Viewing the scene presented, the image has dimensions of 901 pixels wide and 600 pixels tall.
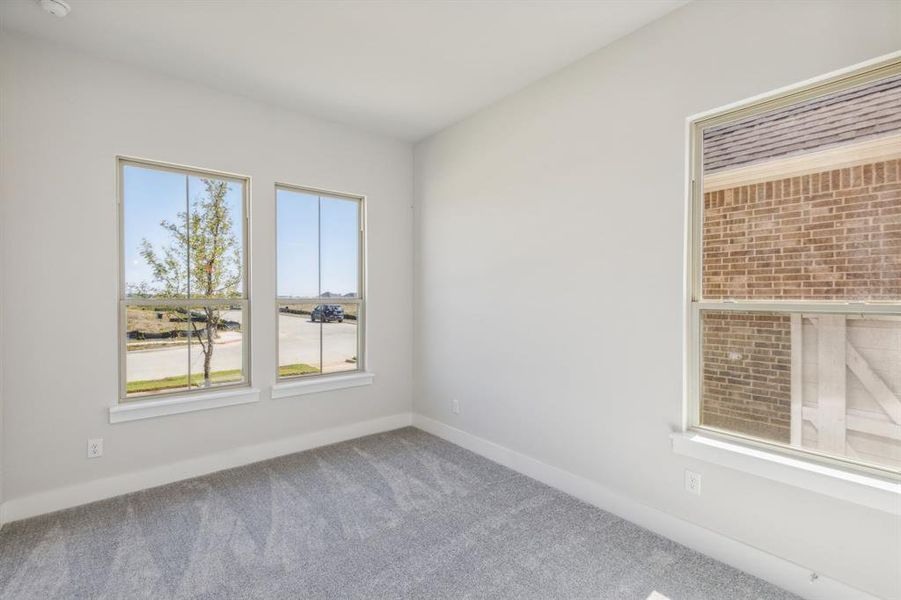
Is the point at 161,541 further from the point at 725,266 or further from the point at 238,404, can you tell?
the point at 725,266

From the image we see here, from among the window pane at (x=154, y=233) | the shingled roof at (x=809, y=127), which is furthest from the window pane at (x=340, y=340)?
the shingled roof at (x=809, y=127)

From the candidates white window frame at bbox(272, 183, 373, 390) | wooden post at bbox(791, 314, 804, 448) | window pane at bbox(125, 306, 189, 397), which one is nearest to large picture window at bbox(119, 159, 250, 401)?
window pane at bbox(125, 306, 189, 397)

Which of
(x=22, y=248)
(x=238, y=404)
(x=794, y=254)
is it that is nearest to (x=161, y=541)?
(x=238, y=404)

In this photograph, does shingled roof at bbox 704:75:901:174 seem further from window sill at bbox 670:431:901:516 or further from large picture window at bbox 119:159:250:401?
large picture window at bbox 119:159:250:401

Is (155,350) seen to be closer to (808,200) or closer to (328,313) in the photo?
(328,313)

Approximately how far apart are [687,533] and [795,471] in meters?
0.65

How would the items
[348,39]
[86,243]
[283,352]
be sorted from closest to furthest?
[348,39]
[86,243]
[283,352]

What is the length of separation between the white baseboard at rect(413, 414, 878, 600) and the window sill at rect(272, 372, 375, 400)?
130 cm

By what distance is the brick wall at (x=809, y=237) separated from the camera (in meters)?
1.72

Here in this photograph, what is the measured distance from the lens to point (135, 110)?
2.83 metres

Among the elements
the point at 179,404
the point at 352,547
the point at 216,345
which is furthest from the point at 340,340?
the point at 352,547

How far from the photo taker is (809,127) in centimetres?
192

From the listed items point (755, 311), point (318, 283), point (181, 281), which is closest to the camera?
point (755, 311)

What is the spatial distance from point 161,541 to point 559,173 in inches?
127
